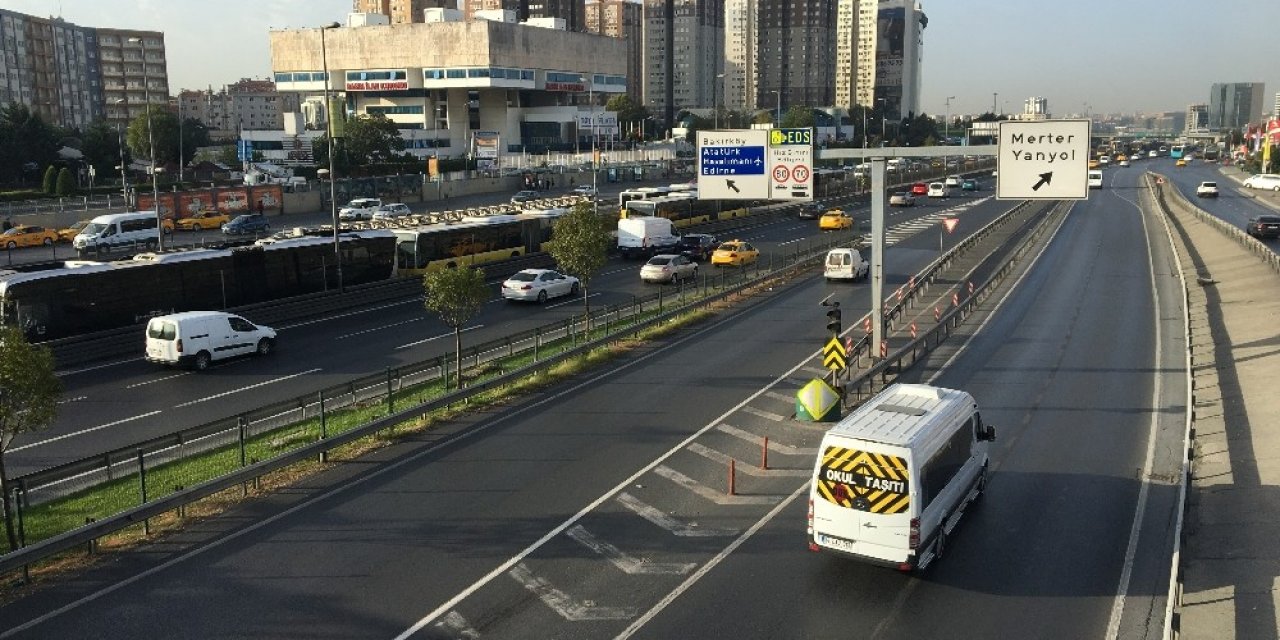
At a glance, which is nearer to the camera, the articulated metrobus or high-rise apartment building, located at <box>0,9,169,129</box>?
the articulated metrobus

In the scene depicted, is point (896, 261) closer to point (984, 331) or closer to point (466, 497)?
point (984, 331)

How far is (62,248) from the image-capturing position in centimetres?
5628

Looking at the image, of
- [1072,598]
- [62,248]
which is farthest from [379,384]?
[62,248]

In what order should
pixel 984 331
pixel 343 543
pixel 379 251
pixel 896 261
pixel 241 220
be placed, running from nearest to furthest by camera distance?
pixel 343 543
pixel 984 331
pixel 379 251
pixel 896 261
pixel 241 220

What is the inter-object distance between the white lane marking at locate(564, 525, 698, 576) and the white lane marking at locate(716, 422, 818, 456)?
19.6 ft

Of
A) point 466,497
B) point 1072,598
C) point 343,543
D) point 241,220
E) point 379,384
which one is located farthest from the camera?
point 241,220

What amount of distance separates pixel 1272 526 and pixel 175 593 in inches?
646

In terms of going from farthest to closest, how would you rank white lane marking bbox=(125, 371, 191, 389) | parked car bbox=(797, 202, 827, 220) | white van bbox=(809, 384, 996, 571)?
1. parked car bbox=(797, 202, 827, 220)
2. white lane marking bbox=(125, 371, 191, 389)
3. white van bbox=(809, 384, 996, 571)

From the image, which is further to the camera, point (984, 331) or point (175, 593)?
point (984, 331)

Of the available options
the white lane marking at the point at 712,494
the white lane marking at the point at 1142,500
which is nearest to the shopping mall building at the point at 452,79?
the white lane marking at the point at 1142,500

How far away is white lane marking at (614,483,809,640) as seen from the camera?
1247cm

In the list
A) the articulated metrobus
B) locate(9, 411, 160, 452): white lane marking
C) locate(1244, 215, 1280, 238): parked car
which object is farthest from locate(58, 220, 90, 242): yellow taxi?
locate(1244, 215, 1280, 238): parked car

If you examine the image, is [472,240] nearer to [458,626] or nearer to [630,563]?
[630,563]

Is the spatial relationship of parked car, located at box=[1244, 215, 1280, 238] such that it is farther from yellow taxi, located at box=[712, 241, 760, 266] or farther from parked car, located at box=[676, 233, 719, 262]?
parked car, located at box=[676, 233, 719, 262]
